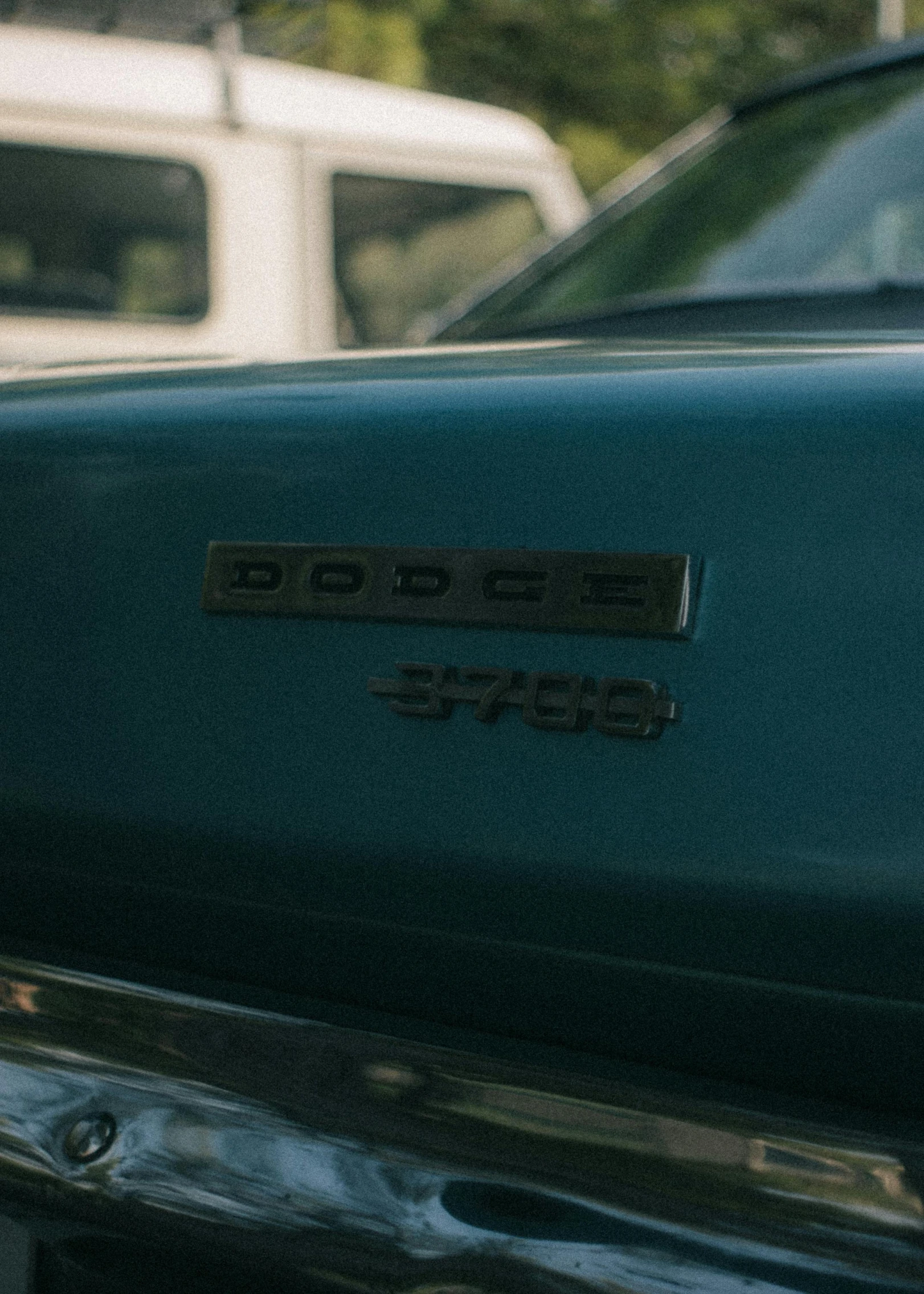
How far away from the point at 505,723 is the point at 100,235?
559cm

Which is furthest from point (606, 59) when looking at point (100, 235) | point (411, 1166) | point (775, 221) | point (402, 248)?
point (411, 1166)

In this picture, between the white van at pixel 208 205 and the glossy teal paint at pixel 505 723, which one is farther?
the white van at pixel 208 205

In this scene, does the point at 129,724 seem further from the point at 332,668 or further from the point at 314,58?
the point at 314,58

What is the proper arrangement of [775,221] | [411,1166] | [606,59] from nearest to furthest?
[411,1166], [775,221], [606,59]

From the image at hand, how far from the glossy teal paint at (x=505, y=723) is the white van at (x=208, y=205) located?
4.76 meters

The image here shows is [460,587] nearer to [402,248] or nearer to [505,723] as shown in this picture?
[505,723]

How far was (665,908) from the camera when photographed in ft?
4.94

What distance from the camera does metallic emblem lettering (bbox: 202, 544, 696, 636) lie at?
59.8 inches

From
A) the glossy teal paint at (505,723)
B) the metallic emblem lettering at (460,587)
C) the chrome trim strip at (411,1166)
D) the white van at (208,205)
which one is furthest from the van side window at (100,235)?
the chrome trim strip at (411,1166)

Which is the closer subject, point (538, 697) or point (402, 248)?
point (538, 697)

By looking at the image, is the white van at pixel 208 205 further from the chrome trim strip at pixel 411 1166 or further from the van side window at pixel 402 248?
the chrome trim strip at pixel 411 1166

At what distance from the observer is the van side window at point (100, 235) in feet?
21.4

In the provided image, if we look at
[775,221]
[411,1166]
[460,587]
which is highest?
[775,221]

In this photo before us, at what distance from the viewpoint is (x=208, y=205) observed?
6738mm
